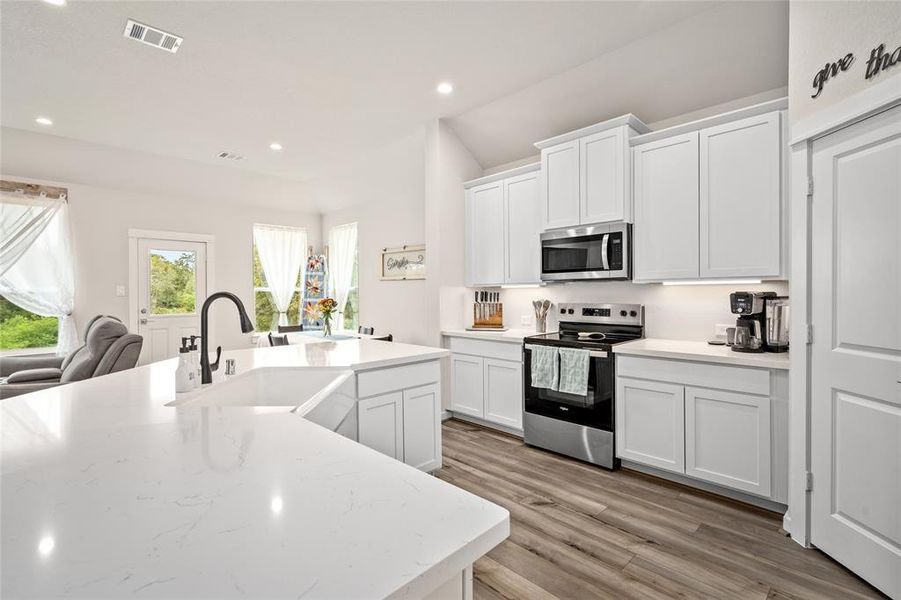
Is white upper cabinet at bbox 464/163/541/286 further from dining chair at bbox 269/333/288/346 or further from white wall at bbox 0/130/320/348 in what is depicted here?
white wall at bbox 0/130/320/348

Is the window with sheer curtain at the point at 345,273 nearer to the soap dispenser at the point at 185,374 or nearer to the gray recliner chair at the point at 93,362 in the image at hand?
the gray recliner chair at the point at 93,362

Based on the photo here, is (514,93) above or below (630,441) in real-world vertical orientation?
above

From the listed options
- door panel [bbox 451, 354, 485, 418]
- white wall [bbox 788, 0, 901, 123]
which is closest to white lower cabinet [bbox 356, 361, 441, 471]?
door panel [bbox 451, 354, 485, 418]

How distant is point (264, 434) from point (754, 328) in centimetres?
283

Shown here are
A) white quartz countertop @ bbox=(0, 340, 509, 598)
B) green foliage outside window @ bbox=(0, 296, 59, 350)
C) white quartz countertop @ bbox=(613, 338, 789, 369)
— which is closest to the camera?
white quartz countertop @ bbox=(0, 340, 509, 598)

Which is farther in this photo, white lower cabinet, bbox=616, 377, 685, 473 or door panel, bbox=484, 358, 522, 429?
door panel, bbox=484, 358, 522, 429

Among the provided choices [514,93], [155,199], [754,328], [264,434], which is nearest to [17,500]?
[264,434]

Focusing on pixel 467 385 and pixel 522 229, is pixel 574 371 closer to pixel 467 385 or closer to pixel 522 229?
pixel 467 385

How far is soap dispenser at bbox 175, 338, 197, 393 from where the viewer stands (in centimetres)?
155

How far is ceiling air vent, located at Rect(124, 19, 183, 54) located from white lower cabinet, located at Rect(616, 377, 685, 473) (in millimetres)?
3671

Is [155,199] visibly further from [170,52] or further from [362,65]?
[362,65]

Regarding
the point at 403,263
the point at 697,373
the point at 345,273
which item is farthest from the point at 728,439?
the point at 345,273

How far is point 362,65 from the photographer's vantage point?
10.2 feet

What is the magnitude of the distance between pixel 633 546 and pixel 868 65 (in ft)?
7.66
